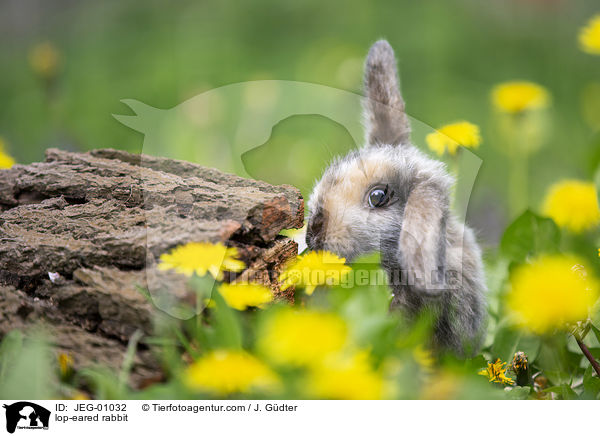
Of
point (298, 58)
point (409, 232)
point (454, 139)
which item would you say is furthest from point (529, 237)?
point (298, 58)

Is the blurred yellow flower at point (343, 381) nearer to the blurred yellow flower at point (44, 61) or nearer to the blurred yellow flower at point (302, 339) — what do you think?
the blurred yellow flower at point (302, 339)

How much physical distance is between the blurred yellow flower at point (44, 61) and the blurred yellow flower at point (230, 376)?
157cm

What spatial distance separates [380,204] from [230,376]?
61 centimetres

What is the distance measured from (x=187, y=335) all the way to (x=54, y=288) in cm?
22

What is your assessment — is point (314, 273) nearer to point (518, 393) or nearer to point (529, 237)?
point (518, 393)

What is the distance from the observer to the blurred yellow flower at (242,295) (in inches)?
34.7

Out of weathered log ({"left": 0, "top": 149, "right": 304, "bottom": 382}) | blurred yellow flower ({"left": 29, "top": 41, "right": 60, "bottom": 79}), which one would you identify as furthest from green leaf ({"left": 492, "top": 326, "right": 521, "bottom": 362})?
blurred yellow flower ({"left": 29, "top": 41, "right": 60, "bottom": 79})

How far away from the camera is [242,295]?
35.0 inches

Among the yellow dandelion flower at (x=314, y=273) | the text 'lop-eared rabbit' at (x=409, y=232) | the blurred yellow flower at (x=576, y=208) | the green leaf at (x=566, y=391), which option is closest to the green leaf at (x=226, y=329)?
the yellow dandelion flower at (x=314, y=273)

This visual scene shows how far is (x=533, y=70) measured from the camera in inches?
96.3

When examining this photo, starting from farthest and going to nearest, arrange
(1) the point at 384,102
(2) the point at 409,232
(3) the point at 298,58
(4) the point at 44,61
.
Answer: (3) the point at 298,58, (4) the point at 44,61, (1) the point at 384,102, (2) the point at 409,232

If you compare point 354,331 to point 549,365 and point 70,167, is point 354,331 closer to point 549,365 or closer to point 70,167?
point 549,365

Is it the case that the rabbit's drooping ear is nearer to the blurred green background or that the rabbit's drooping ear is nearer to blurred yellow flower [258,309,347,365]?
the blurred green background
